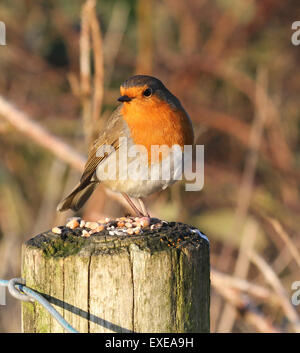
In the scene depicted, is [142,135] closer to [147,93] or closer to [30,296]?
[147,93]

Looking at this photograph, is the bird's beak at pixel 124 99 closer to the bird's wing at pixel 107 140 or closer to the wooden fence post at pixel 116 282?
the bird's wing at pixel 107 140

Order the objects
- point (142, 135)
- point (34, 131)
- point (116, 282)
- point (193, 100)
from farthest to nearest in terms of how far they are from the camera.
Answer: point (193, 100)
point (34, 131)
point (142, 135)
point (116, 282)

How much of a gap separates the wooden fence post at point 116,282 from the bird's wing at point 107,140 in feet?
3.58

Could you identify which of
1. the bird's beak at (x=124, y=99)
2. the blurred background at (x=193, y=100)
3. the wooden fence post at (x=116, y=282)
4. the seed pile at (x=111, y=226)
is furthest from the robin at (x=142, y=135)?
the blurred background at (x=193, y=100)

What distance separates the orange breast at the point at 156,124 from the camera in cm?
273

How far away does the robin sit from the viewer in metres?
2.71

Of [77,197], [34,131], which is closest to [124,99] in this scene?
[77,197]

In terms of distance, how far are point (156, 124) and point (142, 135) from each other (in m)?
0.09

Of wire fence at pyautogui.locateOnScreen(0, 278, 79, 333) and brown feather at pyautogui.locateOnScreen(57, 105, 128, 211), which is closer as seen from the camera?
wire fence at pyautogui.locateOnScreen(0, 278, 79, 333)

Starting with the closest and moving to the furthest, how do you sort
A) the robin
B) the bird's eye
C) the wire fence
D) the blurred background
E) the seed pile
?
the wire fence → the seed pile → the robin → the bird's eye → the blurred background

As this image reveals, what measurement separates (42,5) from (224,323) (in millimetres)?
4062

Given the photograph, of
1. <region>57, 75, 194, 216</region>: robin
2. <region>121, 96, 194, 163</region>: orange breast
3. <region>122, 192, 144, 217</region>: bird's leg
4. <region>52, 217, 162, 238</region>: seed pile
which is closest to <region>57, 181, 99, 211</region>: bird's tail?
<region>57, 75, 194, 216</region>: robin

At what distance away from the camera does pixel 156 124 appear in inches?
109

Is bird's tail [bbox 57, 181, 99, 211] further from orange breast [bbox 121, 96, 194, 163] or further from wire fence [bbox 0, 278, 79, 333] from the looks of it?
wire fence [bbox 0, 278, 79, 333]
